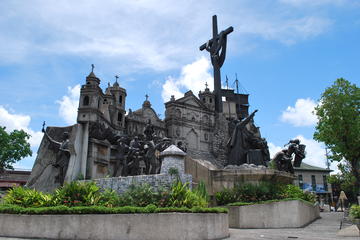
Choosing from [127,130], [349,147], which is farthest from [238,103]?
[349,147]

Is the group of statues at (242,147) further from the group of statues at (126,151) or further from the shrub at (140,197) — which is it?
the shrub at (140,197)

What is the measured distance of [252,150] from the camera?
17641 millimetres

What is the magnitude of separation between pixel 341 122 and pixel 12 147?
35.2m

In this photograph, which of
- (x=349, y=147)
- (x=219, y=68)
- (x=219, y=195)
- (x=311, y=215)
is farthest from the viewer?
(x=219, y=68)

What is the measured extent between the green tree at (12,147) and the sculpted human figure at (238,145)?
96.0ft

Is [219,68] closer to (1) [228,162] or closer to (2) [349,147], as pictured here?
(2) [349,147]

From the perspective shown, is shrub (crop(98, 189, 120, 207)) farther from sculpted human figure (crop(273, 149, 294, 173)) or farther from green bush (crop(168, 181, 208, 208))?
sculpted human figure (crop(273, 149, 294, 173))

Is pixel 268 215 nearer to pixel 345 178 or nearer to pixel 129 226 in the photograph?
pixel 129 226

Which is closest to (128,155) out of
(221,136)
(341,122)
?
(341,122)

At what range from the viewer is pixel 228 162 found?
682 inches

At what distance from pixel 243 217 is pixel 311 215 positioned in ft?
19.7

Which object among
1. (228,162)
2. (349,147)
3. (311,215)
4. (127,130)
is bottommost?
(311,215)

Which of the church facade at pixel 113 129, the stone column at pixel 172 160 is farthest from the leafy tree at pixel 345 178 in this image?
the stone column at pixel 172 160

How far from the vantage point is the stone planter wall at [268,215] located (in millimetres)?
13297
